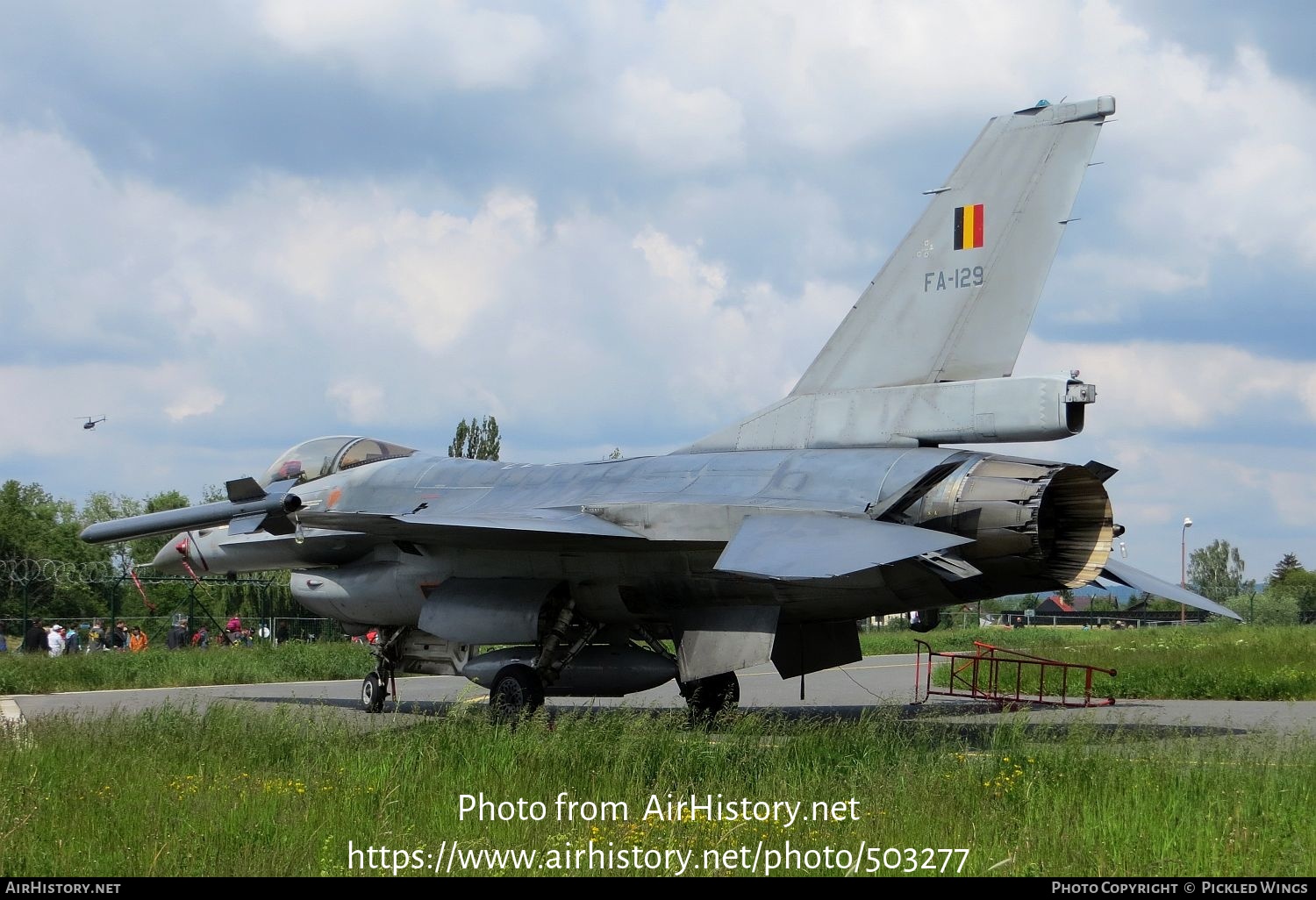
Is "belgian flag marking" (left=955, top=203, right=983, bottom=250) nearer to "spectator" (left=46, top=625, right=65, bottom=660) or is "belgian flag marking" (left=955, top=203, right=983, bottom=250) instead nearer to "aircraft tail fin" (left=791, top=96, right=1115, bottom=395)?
"aircraft tail fin" (left=791, top=96, right=1115, bottom=395)

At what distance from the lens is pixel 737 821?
658cm

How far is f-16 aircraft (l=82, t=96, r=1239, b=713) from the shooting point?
952cm

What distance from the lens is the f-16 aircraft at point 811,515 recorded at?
31.2ft

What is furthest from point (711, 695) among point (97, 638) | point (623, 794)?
point (97, 638)

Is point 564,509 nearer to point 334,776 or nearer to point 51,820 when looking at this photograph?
point 334,776

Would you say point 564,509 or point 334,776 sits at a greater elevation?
point 564,509

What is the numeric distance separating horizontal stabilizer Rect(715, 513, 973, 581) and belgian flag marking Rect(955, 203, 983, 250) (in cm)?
285

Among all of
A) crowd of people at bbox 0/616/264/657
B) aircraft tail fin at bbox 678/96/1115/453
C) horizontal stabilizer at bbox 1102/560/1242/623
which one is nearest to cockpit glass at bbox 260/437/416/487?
aircraft tail fin at bbox 678/96/1115/453

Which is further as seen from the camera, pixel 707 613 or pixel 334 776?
pixel 707 613

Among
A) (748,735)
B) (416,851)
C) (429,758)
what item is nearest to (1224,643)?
(748,735)

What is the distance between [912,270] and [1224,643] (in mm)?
17212

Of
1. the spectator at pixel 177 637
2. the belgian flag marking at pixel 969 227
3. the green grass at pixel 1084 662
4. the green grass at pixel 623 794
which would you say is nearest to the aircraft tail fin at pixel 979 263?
the belgian flag marking at pixel 969 227

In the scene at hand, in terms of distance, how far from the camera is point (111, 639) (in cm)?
2825

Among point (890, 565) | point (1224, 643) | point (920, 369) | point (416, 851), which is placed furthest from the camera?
point (1224, 643)
